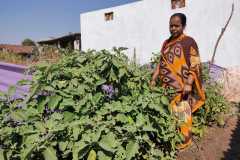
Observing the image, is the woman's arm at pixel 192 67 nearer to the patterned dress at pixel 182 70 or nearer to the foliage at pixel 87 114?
the patterned dress at pixel 182 70

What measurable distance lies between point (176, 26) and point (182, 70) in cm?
39

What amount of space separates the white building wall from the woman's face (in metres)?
5.15

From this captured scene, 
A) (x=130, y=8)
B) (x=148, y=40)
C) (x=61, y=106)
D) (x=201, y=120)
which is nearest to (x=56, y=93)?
(x=61, y=106)

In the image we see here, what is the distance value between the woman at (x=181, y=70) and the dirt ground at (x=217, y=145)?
0.14 metres

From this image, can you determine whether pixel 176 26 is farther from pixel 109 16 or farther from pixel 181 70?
pixel 109 16

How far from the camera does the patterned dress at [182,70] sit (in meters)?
3.45

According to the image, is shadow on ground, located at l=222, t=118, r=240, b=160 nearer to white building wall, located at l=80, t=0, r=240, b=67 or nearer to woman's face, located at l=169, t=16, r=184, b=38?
woman's face, located at l=169, t=16, r=184, b=38

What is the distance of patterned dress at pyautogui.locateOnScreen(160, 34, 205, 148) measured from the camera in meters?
3.45

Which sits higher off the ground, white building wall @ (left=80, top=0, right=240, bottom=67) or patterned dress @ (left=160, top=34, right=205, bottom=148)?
white building wall @ (left=80, top=0, right=240, bottom=67)

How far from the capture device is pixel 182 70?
3.51 m

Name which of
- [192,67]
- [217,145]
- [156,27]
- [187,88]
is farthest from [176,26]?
[156,27]

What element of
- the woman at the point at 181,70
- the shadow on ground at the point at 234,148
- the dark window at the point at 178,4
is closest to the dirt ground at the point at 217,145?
the shadow on ground at the point at 234,148

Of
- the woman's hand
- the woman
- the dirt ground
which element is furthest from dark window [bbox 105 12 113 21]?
the woman's hand

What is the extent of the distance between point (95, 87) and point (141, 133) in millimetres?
444
